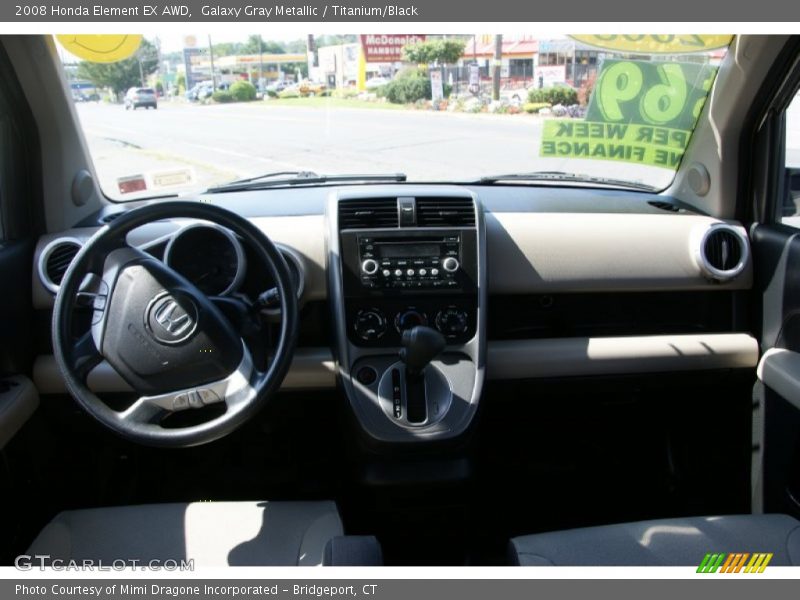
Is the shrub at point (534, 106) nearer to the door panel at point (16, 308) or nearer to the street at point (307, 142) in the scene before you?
the street at point (307, 142)

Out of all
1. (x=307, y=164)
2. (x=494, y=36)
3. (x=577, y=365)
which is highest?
(x=494, y=36)

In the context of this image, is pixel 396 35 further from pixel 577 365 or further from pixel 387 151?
pixel 577 365

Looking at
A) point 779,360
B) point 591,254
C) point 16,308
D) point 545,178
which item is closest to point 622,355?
point 591,254

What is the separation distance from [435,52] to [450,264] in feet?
2.73

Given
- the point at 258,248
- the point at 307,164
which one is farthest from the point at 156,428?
the point at 307,164

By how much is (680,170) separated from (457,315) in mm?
1388

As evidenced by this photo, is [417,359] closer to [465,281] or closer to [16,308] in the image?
[465,281]

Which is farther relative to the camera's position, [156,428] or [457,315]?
[457,315]

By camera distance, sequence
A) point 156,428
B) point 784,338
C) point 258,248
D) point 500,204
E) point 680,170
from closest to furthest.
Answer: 1. point 156,428
2. point 258,248
3. point 784,338
4. point 500,204
5. point 680,170

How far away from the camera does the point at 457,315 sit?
2.62 meters

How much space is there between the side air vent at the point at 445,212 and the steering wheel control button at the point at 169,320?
0.94 m

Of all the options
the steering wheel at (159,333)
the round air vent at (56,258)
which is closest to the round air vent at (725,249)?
the steering wheel at (159,333)

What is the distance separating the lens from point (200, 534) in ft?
7.27

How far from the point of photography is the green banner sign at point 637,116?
285cm
